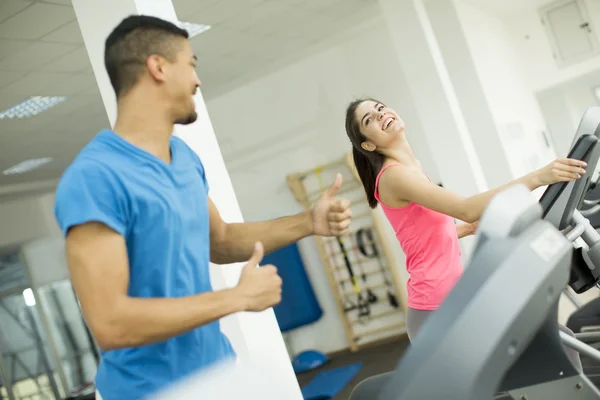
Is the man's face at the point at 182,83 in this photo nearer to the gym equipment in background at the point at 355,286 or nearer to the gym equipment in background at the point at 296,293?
the gym equipment in background at the point at 355,286

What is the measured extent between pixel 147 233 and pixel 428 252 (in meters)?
1.14

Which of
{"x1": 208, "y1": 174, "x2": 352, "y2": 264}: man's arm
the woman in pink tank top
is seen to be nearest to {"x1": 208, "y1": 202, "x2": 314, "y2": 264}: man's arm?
{"x1": 208, "y1": 174, "x2": 352, "y2": 264}: man's arm

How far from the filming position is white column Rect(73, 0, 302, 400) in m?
2.94

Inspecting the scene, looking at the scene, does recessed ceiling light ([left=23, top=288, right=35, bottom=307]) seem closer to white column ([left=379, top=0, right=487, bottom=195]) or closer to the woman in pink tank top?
white column ([left=379, top=0, right=487, bottom=195])

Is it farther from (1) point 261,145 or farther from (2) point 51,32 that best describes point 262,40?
(2) point 51,32

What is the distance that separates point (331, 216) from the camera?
4.83 feet

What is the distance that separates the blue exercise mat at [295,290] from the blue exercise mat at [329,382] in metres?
0.83

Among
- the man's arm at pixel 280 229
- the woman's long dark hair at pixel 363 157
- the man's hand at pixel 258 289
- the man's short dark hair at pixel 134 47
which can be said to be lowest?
the man's hand at pixel 258 289

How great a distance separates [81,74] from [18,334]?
15.8 feet

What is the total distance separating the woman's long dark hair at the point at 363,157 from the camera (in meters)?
2.30

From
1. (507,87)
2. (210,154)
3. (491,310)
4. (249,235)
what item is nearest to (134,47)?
(249,235)

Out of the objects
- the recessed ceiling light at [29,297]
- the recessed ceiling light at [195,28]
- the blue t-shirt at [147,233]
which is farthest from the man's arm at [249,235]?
the recessed ceiling light at [29,297]

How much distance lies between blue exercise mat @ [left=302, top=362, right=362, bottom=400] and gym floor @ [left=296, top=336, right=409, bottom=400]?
0.07m

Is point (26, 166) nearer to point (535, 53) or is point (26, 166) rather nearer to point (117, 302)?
point (535, 53)
